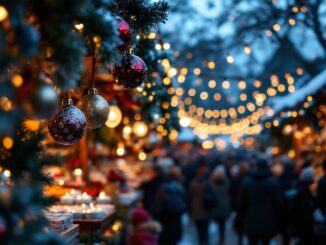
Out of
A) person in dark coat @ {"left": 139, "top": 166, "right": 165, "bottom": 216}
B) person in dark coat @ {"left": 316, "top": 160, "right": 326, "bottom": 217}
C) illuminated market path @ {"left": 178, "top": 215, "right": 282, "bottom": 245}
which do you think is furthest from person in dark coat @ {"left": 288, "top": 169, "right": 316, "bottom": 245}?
person in dark coat @ {"left": 139, "top": 166, "right": 165, "bottom": 216}

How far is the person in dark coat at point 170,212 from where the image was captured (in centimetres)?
1127

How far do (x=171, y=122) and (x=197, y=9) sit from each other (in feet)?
34.6

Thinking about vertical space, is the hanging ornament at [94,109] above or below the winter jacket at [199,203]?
below

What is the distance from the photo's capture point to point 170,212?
1125cm

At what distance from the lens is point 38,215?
2242 millimetres

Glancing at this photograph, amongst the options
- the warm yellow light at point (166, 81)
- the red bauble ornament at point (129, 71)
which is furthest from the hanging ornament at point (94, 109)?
the warm yellow light at point (166, 81)

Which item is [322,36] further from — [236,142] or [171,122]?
[236,142]

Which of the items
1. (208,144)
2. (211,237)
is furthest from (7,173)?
(208,144)

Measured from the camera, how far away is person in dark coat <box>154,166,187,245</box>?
11.3m

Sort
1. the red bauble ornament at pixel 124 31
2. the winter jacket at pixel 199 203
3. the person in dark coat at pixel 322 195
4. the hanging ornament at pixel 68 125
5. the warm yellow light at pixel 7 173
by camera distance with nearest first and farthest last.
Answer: the warm yellow light at pixel 7 173 < the red bauble ornament at pixel 124 31 < the hanging ornament at pixel 68 125 < the person in dark coat at pixel 322 195 < the winter jacket at pixel 199 203

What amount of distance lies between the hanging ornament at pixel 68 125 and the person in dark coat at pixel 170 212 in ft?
26.4

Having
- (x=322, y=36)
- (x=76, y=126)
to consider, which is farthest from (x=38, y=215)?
(x=322, y=36)

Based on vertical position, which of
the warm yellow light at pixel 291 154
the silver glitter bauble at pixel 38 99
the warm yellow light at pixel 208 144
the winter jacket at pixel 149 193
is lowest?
the silver glitter bauble at pixel 38 99

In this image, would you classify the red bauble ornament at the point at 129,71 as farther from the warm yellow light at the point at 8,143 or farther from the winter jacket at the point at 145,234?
the winter jacket at the point at 145,234
